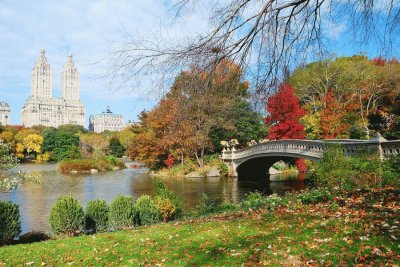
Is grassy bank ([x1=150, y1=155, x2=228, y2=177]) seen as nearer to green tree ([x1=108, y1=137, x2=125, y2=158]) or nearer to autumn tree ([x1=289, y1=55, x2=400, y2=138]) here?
autumn tree ([x1=289, y1=55, x2=400, y2=138])

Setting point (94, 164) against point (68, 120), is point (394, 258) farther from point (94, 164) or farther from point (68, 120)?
point (68, 120)

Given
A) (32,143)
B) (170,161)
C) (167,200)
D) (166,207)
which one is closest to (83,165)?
(170,161)

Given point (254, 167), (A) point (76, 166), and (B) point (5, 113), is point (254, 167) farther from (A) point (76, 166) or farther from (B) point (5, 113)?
(B) point (5, 113)

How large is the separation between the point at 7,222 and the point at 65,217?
1.51 meters

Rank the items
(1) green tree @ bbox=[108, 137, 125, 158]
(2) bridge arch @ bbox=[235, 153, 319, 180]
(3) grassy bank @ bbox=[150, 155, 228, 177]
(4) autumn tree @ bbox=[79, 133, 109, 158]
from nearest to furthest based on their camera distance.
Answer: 1. (2) bridge arch @ bbox=[235, 153, 319, 180]
2. (3) grassy bank @ bbox=[150, 155, 228, 177]
3. (4) autumn tree @ bbox=[79, 133, 109, 158]
4. (1) green tree @ bbox=[108, 137, 125, 158]

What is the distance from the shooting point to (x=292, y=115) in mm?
31438

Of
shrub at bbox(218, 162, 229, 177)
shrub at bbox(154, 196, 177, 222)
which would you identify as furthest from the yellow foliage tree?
shrub at bbox(154, 196, 177, 222)

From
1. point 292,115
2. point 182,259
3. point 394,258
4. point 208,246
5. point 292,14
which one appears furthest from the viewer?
point 292,115

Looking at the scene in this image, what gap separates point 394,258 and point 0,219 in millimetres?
9538

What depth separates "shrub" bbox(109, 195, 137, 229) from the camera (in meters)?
11.4

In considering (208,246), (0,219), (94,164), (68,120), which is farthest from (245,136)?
(68,120)

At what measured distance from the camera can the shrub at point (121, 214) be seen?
11.4 metres

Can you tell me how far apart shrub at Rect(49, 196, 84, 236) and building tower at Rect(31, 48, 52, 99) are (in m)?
173

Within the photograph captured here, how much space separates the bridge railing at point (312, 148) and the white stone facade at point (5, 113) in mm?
158641
